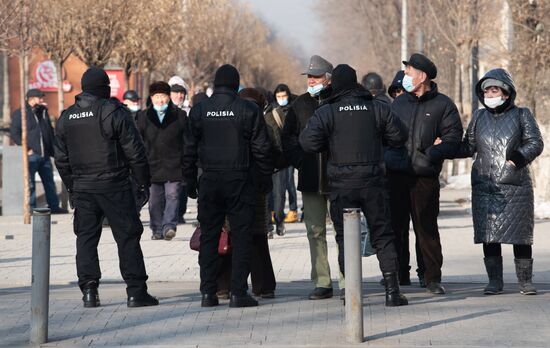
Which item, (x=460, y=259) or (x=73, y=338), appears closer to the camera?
(x=73, y=338)

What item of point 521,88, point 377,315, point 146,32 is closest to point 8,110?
point 146,32

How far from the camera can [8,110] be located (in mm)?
61062

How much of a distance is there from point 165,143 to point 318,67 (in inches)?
235

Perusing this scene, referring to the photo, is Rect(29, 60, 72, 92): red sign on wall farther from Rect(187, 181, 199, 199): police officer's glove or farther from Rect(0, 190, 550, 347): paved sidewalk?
Rect(187, 181, 199, 199): police officer's glove

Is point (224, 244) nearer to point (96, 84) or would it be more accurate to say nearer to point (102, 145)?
point (102, 145)

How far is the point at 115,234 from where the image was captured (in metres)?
10.3

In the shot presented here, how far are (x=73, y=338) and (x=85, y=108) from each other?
6.54ft

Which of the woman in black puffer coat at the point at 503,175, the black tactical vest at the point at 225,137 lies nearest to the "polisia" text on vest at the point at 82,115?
the black tactical vest at the point at 225,137

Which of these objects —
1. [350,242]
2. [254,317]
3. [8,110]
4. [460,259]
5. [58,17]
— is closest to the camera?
[350,242]

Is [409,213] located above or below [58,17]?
below

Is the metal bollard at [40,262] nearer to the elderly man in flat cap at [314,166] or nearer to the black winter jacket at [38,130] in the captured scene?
the elderly man in flat cap at [314,166]

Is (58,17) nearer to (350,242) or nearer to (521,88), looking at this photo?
(521,88)

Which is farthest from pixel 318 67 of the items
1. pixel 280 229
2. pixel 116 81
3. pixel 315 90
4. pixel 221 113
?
pixel 116 81

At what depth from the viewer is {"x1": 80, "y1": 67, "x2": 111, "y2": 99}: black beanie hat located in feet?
33.6
